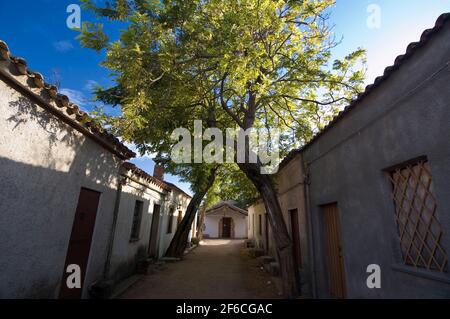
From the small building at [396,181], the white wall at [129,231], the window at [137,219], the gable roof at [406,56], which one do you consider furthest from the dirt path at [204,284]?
the gable roof at [406,56]

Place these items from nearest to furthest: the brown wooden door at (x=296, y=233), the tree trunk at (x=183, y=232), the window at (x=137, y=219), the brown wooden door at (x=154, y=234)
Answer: the brown wooden door at (x=296, y=233) → the window at (x=137, y=219) → the brown wooden door at (x=154, y=234) → the tree trunk at (x=183, y=232)

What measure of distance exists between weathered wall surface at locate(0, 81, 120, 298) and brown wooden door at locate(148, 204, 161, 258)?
20.2ft

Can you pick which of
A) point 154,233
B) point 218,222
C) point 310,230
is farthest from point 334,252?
point 218,222

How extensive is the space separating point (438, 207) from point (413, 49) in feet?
6.42

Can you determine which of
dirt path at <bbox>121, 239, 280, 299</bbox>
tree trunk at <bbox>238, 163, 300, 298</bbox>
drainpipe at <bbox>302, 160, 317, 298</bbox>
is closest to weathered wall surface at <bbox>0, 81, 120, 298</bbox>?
dirt path at <bbox>121, 239, 280, 299</bbox>

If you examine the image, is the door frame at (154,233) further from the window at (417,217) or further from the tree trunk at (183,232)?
the window at (417,217)

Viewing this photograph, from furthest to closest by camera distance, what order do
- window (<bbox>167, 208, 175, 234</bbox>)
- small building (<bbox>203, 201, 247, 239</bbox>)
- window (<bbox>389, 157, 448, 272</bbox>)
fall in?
small building (<bbox>203, 201, 247, 239</bbox>), window (<bbox>167, 208, 175, 234</bbox>), window (<bbox>389, 157, 448, 272</bbox>)

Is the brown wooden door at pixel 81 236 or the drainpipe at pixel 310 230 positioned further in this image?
the drainpipe at pixel 310 230

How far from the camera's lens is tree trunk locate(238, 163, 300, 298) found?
6195mm

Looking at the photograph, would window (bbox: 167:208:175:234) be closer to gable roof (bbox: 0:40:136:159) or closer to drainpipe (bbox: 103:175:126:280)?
drainpipe (bbox: 103:175:126:280)

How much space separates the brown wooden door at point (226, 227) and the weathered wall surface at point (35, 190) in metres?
28.9

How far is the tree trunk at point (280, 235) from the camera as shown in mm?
6195

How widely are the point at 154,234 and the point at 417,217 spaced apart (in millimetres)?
11250

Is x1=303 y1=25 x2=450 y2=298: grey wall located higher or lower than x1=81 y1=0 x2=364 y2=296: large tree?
lower
